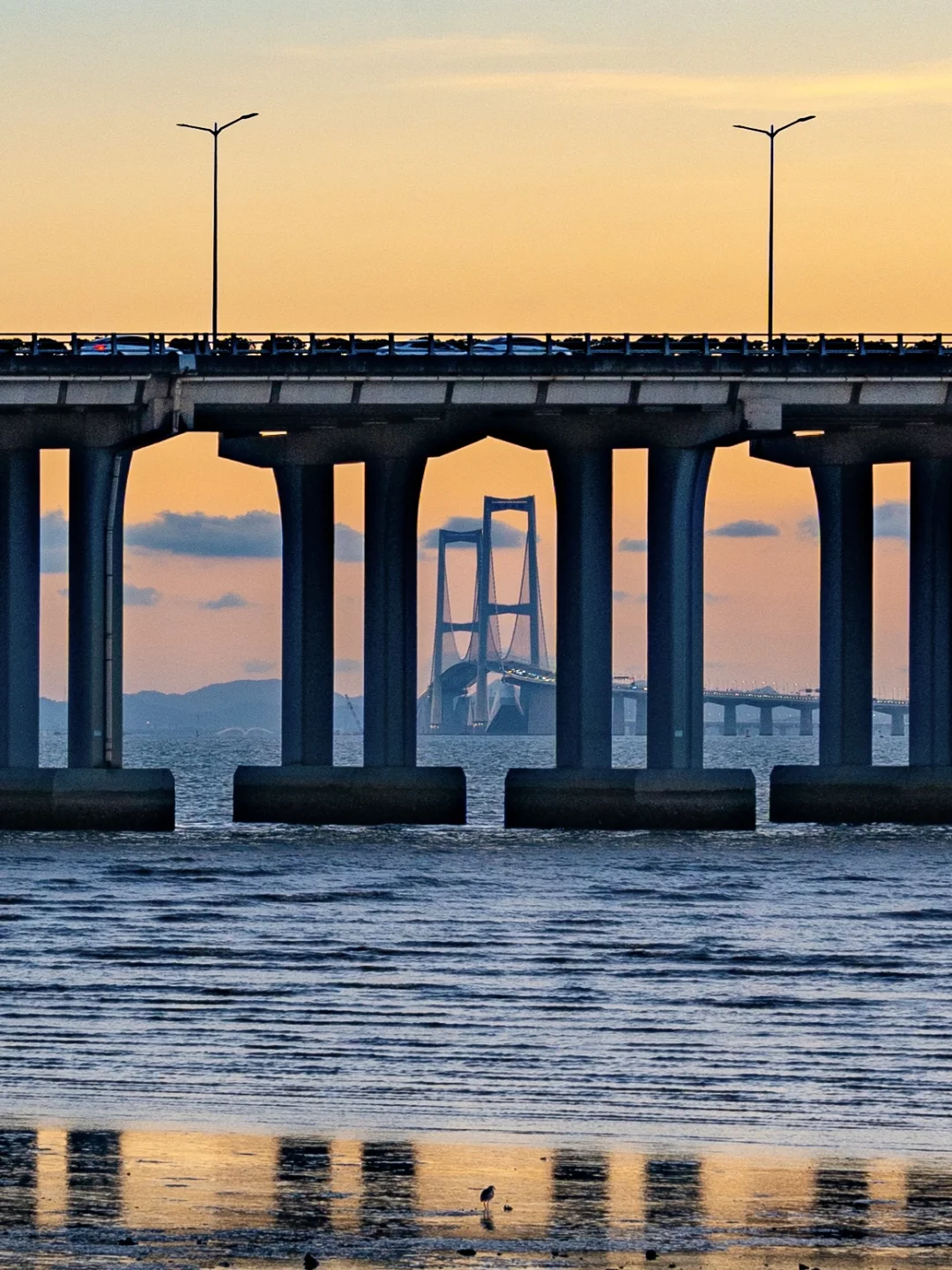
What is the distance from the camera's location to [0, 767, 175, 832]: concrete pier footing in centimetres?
8012

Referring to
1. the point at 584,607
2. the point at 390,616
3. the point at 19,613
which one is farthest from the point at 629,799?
the point at 19,613

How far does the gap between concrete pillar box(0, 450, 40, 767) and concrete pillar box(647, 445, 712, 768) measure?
20.2 metres

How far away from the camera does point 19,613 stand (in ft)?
272

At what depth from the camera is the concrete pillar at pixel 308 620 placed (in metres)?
87.0

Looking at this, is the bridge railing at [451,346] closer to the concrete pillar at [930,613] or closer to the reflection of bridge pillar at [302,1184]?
the concrete pillar at [930,613]

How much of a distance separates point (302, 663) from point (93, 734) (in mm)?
9065


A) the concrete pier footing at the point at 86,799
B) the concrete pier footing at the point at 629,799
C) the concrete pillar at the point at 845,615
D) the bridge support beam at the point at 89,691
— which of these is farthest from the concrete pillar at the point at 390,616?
the concrete pillar at the point at 845,615

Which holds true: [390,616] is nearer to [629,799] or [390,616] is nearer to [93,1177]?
[629,799]

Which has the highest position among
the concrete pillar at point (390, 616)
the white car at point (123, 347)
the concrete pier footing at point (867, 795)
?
the white car at point (123, 347)

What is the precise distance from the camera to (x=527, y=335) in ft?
272

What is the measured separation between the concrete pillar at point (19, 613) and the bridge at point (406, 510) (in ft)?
0.29

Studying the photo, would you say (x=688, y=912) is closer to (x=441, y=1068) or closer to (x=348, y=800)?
(x=441, y=1068)

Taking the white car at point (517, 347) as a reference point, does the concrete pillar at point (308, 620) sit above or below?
below

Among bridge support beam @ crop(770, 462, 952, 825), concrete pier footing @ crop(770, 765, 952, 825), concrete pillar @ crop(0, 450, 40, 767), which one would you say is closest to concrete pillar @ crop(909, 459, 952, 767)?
bridge support beam @ crop(770, 462, 952, 825)
